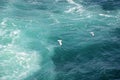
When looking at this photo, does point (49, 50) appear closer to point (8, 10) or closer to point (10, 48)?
point (10, 48)

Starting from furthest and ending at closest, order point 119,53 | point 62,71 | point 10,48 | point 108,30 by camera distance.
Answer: point 108,30
point 10,48
point 119,53
point 62,71

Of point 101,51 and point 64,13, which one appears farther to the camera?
point 64,13

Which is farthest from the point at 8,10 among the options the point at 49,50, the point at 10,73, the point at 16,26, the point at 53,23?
the point at 10,73

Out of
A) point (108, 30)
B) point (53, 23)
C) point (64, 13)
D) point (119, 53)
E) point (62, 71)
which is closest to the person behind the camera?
point (62, 71)

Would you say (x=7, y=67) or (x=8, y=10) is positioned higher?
(x=8, y=10)

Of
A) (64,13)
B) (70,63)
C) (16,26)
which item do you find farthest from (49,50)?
(64,13)

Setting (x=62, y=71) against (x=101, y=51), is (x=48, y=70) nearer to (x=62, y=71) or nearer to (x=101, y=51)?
(x=62, y=71)
